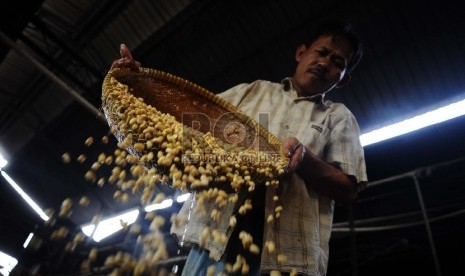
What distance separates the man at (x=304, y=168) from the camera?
1110 millimetres

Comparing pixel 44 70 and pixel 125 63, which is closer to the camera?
pixel 125 63

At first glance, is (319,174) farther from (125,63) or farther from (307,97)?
(125,63)

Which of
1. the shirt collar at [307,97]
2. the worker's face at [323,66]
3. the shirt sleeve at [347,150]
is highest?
the worker's face at [323,66]

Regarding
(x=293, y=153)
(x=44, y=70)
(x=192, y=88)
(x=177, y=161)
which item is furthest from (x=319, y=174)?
(x=44, y=70)

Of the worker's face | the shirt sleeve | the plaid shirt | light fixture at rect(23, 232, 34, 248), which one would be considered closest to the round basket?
the plaid shirt

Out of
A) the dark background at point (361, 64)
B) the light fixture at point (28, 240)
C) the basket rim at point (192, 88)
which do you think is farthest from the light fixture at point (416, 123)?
the light fixture at point (28, 240)

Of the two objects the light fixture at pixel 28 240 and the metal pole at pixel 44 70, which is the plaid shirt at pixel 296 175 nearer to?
the metal pole at pixel 44 70

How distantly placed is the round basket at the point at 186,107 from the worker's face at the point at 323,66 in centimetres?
39

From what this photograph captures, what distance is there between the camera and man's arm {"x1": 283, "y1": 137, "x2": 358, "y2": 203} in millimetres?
1074

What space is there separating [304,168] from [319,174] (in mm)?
66

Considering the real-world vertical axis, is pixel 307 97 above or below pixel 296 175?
above

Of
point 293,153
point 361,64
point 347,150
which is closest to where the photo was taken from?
point 293,153

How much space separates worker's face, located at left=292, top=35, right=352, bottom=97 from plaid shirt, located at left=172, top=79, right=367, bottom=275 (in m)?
0.05

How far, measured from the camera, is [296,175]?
3.97 feet
